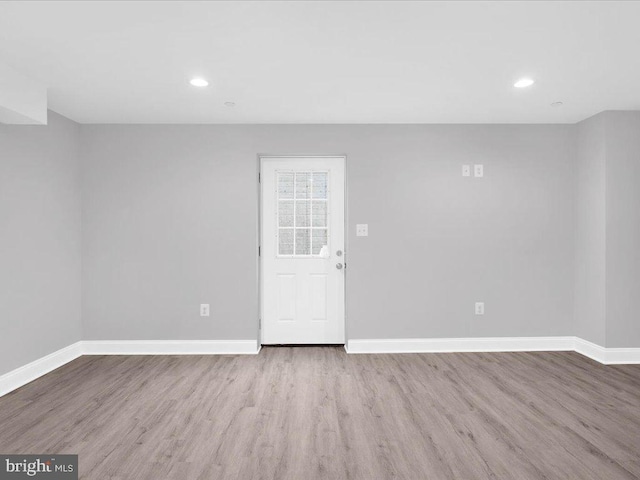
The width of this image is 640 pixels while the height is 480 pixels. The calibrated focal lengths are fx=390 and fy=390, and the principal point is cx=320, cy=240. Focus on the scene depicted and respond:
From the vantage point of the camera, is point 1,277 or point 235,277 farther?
point 235,277

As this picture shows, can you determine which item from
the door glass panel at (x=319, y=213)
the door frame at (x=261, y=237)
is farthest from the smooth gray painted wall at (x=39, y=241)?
the door glass panel at (x=319, y=213)

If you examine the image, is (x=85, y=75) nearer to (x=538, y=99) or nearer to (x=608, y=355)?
(x=538, y=99)

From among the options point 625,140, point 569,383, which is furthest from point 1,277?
point 625,140

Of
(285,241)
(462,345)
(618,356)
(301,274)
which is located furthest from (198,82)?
(618,356)

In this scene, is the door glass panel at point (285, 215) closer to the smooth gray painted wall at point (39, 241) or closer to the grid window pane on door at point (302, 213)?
the grid window pane on door at point (302, 213)

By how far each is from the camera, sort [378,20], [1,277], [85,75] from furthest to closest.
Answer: [1,277], [85,75], [378,20]

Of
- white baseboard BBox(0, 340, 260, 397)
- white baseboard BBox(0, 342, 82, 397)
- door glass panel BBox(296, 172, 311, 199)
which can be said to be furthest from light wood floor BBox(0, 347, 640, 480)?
door glass panel BBox(296, 172, 311, 199)

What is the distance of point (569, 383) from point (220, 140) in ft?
13.0

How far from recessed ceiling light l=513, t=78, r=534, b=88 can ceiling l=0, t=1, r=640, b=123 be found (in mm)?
55

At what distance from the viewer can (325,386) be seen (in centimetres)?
323

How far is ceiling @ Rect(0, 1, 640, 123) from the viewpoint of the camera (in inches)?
81.4

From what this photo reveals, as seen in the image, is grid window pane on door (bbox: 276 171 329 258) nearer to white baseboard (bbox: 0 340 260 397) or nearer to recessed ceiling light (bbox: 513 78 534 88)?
white baseboard (bbox: 0 340 260 397)

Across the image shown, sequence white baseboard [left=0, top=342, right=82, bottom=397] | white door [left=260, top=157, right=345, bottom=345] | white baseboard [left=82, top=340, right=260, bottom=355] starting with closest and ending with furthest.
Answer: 1. white baseboard [left=0, top=342, right=82, bottom=397]
2. white baseboard [left=82, top=340, right=260, bottom=355]
3. white door [left=260, top=157, right=345, bottom=345]

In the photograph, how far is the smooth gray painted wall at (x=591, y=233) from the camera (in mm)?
3826
